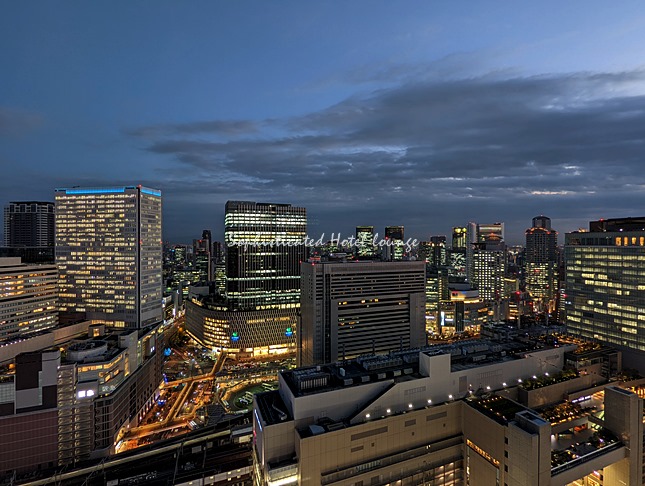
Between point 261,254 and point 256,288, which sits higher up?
point 261,254

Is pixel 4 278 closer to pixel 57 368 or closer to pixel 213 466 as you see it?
pixel 57 368

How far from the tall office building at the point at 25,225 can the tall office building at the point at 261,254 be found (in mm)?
107247

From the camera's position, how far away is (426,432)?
3869 cm

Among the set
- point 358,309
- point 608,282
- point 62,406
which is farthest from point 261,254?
point 608,282

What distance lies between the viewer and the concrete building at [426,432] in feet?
109

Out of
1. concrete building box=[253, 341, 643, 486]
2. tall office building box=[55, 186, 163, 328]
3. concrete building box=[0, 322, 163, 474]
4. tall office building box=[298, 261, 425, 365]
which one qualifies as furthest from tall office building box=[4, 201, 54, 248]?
concrete building box=[253, 341, 643, 486]

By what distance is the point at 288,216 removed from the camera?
464ft

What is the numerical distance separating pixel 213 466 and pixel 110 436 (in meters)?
23.1

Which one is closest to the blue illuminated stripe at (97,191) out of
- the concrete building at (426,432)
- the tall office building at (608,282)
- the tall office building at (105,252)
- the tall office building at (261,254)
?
the tall office building at (105,252)

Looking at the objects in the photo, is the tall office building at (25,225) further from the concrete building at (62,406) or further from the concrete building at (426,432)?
the concrete building at (426,432)

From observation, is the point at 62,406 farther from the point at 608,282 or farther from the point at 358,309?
the point at 608,282

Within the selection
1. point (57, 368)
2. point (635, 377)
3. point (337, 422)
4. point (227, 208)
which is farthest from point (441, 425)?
point (227, 208)

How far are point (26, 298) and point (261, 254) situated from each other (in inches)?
2743

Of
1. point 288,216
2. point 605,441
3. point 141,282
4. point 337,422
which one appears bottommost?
point 605,441
